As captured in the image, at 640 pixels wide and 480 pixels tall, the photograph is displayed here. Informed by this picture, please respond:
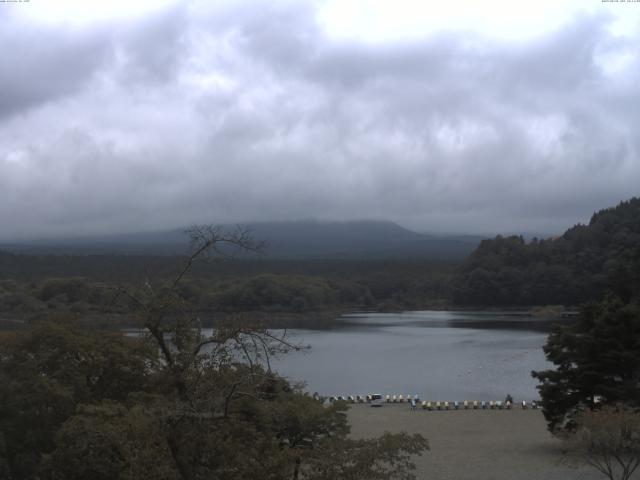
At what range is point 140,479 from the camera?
21.6 feet

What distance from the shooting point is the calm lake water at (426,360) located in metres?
33.8

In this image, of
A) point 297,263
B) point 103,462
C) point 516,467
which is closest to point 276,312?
point 297,263

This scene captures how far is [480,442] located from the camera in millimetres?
20484

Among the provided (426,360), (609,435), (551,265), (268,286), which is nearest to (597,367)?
(609,435)

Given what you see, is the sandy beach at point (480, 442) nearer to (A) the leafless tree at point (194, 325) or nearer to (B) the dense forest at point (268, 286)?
(A) the leafless tree at point (194, 325)

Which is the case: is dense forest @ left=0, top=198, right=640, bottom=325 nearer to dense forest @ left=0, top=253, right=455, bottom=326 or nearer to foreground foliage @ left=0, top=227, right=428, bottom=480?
dense forest @ left=0, top=253, right=455, bottom=326

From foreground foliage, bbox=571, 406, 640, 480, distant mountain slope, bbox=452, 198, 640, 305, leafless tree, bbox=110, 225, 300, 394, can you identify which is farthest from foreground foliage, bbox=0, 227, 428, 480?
distant mountain slope, bbox=452, 198, 640, 305

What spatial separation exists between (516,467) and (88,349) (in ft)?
30.9

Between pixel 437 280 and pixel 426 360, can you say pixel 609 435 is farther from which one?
pixel 437 280

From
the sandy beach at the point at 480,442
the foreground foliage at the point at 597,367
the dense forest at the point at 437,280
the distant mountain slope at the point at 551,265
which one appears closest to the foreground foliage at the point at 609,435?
the sandy beach at the point at 480,442

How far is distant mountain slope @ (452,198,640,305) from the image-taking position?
82.4 metres

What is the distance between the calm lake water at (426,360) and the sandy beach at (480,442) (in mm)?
3804

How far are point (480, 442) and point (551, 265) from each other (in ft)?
232

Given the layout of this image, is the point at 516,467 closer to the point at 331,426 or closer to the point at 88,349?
the point at 331,426
